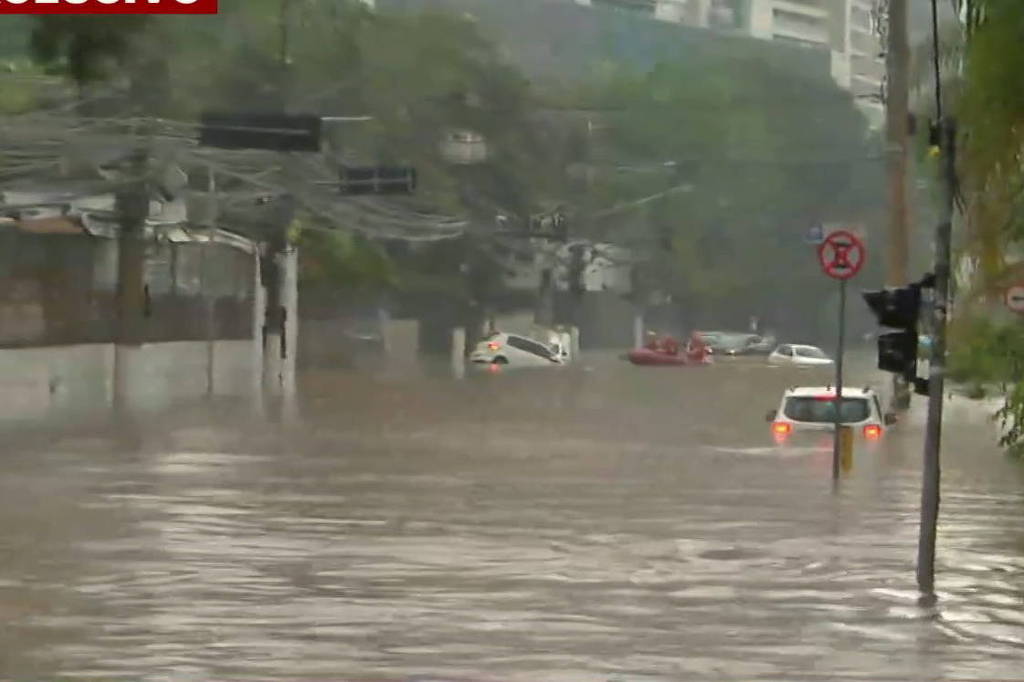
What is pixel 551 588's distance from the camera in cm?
1634

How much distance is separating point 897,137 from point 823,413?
10730 millimetres

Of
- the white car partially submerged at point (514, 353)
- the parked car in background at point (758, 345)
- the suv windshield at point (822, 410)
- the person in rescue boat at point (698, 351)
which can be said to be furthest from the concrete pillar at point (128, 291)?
the parked car in background at point (758, 345)

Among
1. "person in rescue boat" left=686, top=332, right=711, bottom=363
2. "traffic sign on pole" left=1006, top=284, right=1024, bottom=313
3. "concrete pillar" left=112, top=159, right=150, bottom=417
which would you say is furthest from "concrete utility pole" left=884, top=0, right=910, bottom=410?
"person in rescue boat" left=686, top=332, right=711, bottom=363

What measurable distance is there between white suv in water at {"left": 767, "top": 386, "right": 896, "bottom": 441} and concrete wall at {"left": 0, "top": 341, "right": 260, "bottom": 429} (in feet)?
43.5

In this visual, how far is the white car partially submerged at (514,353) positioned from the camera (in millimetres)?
80750

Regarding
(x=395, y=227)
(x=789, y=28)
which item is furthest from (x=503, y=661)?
(x=789, y=28)

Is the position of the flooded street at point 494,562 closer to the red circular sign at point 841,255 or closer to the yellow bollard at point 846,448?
the yellow bollard at point 846,448

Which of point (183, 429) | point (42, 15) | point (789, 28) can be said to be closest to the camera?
point (42, 15)

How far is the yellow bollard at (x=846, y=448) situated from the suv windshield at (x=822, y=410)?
3.71 meters

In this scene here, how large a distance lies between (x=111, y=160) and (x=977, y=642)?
3212 cm

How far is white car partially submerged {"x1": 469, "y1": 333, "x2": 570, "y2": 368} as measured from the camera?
265 ft

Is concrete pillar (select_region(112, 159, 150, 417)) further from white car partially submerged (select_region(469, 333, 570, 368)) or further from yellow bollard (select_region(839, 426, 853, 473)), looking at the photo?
white car partially submerged (select_region(469, 333, 570, 368))

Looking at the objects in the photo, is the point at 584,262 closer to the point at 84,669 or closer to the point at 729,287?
the point at 729,287

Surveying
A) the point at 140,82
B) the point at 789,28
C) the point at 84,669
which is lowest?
the point at 84,669
